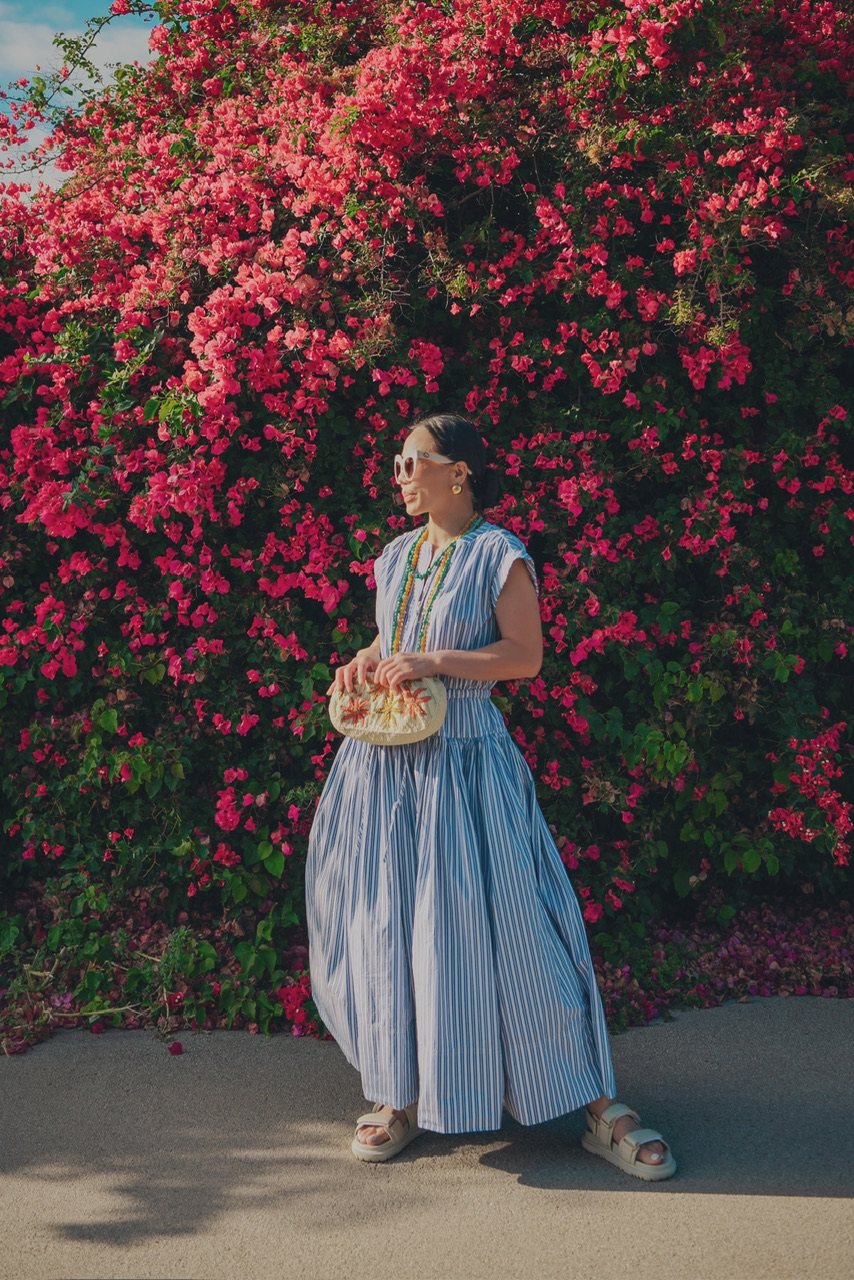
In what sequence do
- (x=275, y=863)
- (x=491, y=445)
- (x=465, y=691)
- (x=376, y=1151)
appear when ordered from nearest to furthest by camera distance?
(x=376, y=1151), (x=465, y=691), (x=275, y=863), (x=491, y=445)

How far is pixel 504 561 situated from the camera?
2.67 m

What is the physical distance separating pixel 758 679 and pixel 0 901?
2.84 metres

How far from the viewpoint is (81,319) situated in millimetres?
3973

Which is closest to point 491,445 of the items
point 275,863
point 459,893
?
point 275,863

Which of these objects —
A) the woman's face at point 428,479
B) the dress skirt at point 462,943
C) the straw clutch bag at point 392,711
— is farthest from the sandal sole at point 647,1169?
the woman's face at point 428,479

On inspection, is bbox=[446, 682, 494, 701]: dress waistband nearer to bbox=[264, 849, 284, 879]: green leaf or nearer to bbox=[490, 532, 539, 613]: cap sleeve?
bbox=[490, 532, 539, 613]: cap sleeve

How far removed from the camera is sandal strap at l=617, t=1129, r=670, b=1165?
2.57 m

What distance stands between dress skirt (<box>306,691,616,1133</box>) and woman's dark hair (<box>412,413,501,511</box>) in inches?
19.8

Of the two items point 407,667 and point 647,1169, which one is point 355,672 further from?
point 647,1169

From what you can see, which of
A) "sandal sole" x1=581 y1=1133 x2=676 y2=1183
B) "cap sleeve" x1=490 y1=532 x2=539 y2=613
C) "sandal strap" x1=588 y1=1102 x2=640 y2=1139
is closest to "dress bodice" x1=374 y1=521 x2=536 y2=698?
"cap sleeve" x1=490 y1=532 x2=539 y2=613

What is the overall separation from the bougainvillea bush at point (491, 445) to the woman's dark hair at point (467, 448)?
795mm

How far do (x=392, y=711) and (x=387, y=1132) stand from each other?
1.02m

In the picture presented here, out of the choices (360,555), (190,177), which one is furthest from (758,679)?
(190,177)

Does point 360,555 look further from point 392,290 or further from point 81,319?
point 81,319
